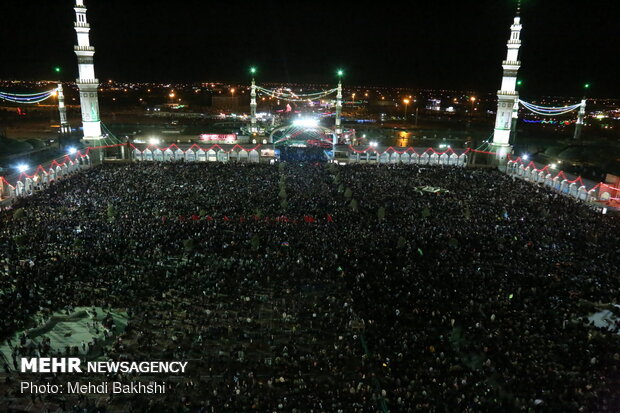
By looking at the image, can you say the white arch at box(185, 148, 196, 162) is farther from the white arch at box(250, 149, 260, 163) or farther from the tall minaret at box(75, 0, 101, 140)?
the tall minaret at box(75, 0, 101, 140)

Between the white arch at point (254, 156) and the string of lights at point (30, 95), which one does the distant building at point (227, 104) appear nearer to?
the string of lights at point (30, 95)

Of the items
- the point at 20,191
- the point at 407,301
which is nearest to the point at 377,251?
the point at 407,301

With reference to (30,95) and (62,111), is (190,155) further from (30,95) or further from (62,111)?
(30,95)

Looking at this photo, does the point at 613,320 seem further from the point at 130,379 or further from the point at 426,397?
Answer: the point at 130,379

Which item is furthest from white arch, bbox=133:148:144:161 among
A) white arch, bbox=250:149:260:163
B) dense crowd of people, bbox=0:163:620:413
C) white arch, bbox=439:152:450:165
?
white arch, bbox=439:152:450:165

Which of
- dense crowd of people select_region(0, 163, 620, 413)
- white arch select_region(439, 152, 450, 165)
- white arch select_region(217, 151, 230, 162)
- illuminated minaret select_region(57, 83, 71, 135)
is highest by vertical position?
illuminated minaret select_region(57, 83, 71, 135)

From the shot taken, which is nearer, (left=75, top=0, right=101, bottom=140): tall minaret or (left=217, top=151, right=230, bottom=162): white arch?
(left=75, top=0, right=101, bottom=140): tall minaret
